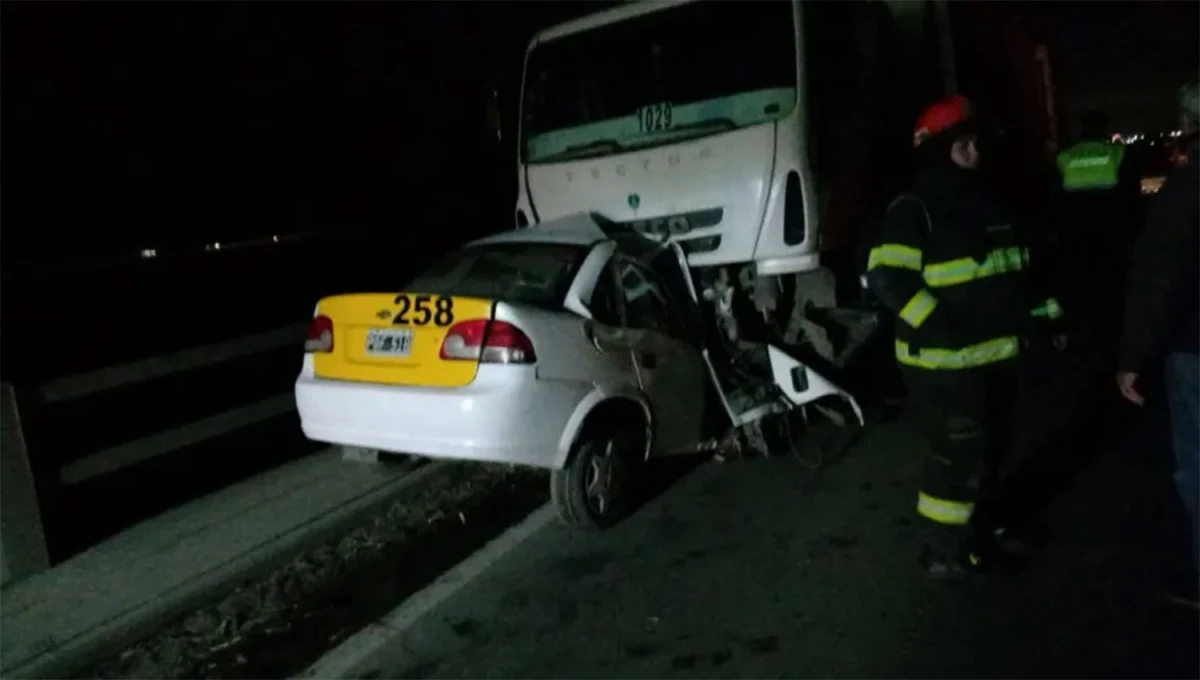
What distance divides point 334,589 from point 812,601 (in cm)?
218

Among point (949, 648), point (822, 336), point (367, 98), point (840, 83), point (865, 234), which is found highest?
point (367, 98)

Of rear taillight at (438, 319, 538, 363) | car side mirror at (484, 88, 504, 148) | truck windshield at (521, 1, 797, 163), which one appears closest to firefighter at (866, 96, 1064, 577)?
rear taillight at (438, 319, 538, 363)

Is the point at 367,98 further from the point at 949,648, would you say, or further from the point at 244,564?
the point at 949,648

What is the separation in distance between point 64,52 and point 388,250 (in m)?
3.26

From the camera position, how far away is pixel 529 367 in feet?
15.4

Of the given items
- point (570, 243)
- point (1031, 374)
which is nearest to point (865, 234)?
point (1031, 374)

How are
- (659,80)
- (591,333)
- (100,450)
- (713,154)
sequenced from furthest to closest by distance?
(659,80) → (713,154) → (100,450) → (591,333)

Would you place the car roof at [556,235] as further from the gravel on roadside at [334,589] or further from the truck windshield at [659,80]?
the gravel on roadside at [334,589]

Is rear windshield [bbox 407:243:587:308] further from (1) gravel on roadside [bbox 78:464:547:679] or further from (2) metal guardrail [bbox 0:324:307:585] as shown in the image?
(2) metal guardrail [bbox 0:324:307:585]

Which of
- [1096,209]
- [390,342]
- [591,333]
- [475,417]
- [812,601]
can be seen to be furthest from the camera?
[1096,209]

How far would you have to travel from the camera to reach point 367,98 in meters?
11.8

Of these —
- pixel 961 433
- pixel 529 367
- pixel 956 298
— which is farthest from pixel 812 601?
pixel 529 367

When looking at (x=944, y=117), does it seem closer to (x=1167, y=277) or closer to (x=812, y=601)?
(x=1167, y=277)

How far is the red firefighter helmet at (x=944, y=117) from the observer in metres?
3.98
